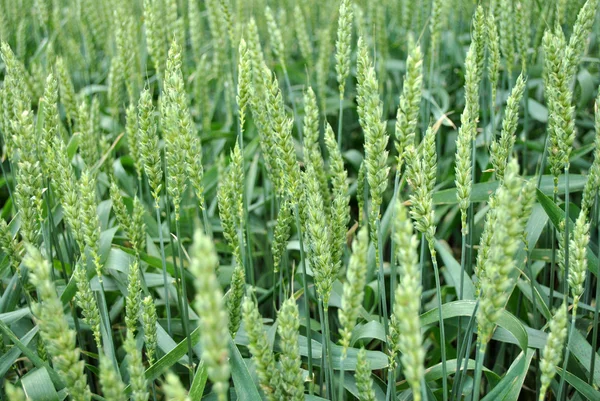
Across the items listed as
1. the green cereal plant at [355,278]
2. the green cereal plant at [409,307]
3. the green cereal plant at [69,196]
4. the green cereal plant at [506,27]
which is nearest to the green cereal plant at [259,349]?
the green cereal plant at [355,278]

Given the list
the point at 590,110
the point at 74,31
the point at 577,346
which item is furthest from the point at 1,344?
the point at 590,110

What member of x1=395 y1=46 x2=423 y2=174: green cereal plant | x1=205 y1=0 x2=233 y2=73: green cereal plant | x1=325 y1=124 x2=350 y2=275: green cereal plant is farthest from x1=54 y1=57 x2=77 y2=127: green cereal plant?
x1=395 y1=46 x2=423 y2=174: green cereal plant

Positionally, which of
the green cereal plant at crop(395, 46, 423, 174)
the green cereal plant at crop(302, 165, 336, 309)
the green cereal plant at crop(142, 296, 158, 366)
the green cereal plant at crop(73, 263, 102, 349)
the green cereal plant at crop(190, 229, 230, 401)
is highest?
the green cereal plant at crop(395, 46, 423, 174)

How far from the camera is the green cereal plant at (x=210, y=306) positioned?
2.66ft

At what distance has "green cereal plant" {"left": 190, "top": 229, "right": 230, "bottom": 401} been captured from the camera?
2.66 feet

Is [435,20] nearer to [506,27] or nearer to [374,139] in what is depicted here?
[506,27]

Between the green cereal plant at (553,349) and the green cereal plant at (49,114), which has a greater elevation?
the green cereal plant at (49,114)

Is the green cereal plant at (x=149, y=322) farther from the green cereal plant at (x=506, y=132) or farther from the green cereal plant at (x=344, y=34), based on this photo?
the green cereal plant at (x=506, y=132)

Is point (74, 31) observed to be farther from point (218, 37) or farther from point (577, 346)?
point (577, 346)

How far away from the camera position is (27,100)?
1.66 meters

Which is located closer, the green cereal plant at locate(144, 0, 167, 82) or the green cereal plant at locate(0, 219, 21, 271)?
the green cereal plant at locate(0, 219, 21, 271)

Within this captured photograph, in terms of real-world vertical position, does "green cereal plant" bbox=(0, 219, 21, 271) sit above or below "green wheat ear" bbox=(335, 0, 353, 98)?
below

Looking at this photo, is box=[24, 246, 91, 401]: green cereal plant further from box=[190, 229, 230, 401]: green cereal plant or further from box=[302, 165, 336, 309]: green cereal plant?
box=[302, 165, 336, 309]: green cereal plant

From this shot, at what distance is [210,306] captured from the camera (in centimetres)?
83
